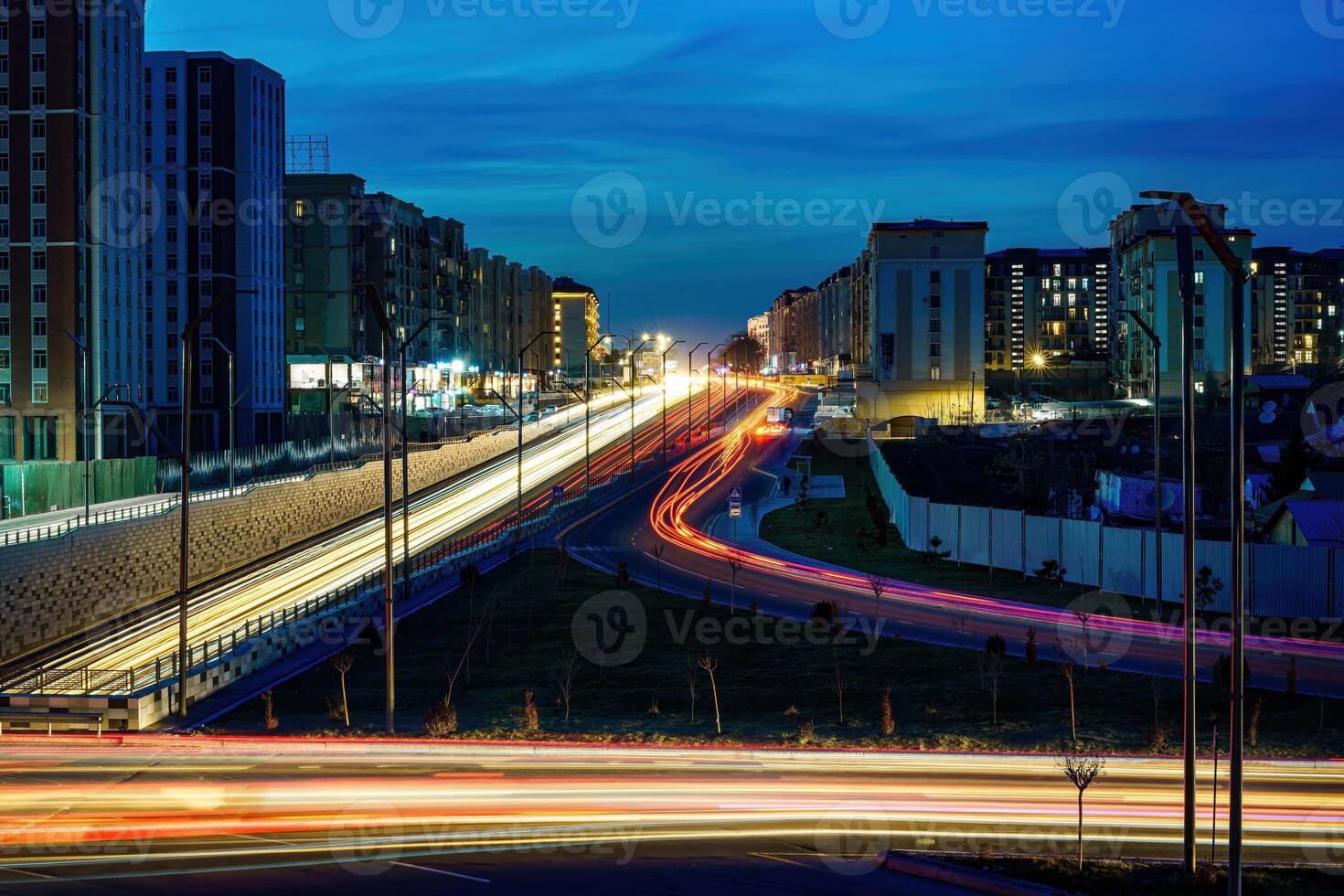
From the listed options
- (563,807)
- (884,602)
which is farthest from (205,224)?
(563,807)

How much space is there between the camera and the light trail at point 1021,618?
29094 mm

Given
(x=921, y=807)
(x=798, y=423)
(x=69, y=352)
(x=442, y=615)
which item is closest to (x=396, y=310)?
(x=798, y=423)

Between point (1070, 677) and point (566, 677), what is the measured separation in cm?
1186

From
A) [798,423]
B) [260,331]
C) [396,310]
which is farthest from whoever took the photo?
[396,310]

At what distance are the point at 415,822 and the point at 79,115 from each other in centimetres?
6364

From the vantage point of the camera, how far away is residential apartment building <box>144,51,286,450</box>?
309 feet

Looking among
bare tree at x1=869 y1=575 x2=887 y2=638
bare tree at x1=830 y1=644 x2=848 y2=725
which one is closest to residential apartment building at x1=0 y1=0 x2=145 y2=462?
bare tree at x1=869 y1=575 x2=887 y2=638

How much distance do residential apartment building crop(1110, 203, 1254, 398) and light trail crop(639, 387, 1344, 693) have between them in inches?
3135

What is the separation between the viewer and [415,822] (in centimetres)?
1827

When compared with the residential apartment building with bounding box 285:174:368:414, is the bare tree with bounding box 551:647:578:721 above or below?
below

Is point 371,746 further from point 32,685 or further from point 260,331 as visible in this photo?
point 260,331

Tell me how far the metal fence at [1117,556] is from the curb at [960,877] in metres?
20.5

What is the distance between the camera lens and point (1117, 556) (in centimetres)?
3728

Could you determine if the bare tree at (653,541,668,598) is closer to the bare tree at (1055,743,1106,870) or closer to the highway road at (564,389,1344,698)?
the highway road at (564,389,1344,698)
